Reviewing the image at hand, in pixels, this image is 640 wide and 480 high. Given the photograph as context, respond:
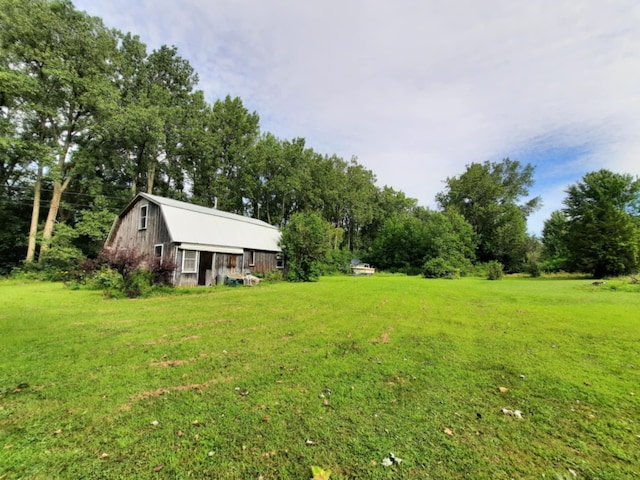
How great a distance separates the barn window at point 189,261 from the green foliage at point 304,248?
610cm

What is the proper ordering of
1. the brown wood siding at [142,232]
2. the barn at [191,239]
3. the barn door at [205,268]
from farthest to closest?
the barn door at [205,268] → the brown wood siding at [142,232] → the barn at [191,239]

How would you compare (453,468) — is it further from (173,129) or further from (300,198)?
(300,198)

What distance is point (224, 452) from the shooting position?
96.7 inches

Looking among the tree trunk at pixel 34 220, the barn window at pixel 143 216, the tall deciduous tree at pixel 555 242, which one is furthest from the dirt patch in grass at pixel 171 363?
the tall deciduous tree at pixel 555 242

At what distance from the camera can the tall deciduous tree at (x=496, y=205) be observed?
117 feet

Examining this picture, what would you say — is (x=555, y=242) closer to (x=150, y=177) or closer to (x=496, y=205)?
(x=496, y=205)

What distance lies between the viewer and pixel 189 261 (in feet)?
50.9

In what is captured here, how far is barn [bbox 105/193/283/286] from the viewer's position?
1530 centimetres

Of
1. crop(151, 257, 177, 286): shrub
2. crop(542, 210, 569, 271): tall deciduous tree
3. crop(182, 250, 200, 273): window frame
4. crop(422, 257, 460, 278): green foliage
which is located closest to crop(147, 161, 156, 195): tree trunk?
crop(182, 250, 200, 273): window frame

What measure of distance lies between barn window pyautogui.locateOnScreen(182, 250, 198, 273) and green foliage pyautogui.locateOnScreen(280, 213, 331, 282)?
6.10 metres

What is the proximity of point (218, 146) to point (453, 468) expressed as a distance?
33.9 m

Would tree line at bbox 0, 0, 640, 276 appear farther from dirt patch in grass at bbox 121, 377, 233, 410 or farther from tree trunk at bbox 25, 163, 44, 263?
dirt patch in grass at bbox 121, 377, 233, 410

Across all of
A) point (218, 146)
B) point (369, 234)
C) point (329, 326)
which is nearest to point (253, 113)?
point (218, 146)

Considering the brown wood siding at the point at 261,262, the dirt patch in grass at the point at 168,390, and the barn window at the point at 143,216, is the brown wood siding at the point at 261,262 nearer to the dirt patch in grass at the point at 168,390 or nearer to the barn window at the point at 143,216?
the barn window at the point at 143,216
